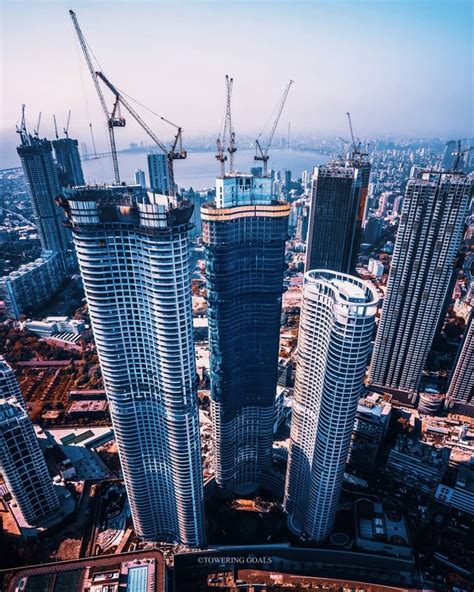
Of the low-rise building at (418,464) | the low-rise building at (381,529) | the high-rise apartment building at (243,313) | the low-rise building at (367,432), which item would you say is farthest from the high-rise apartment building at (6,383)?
the low-rise building at (418,464)

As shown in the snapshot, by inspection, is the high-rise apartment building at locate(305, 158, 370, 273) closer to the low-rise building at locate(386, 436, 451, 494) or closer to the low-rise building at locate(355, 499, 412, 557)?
the low-rise building at locate(386, 436, 451, 494)

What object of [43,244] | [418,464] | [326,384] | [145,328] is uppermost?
[145,328]

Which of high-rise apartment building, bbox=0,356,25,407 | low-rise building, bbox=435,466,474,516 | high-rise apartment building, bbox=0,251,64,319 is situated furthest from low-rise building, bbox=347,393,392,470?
high-rise apartment building, bbox=0,251,64,319

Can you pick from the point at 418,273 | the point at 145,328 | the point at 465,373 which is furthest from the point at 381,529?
the point at 145,328

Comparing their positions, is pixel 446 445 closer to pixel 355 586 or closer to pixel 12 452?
pixel 355 586

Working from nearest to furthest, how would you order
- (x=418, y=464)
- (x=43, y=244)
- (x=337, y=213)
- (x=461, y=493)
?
1. (x=461, y=493)
2. (x=418, y=464)
3. (x=337, y=213)
4. (x=43, y=244)

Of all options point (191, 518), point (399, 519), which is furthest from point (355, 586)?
point (191, 518)

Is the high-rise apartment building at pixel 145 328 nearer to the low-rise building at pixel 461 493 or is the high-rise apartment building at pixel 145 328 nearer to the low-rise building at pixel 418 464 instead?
the low-rise building at pixel 418 464

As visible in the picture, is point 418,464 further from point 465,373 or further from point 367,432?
point 465,373
